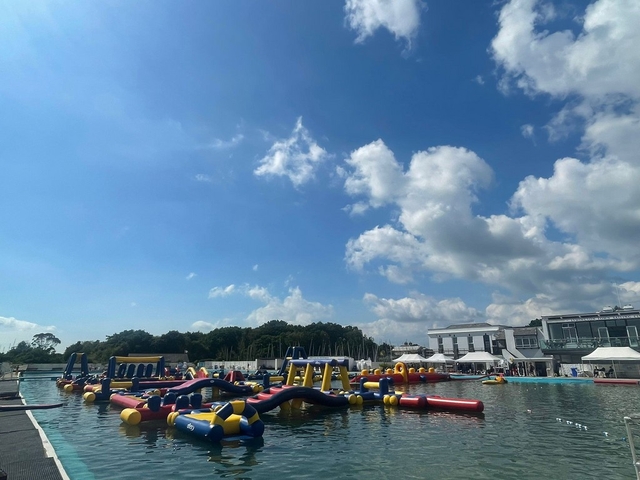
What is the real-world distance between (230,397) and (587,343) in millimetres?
47513

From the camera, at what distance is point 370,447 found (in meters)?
16.2

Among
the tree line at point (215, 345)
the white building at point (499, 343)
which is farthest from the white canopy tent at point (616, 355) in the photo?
the tree line at point (215, 345)

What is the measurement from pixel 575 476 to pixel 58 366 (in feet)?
352

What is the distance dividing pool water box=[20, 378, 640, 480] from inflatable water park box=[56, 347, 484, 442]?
2.23 feet

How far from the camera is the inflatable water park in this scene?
17578 mm

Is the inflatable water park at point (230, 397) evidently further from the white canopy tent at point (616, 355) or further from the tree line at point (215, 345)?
the tree line at point (215, 345)

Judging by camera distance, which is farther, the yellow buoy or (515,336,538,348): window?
(515,336,538,348): window

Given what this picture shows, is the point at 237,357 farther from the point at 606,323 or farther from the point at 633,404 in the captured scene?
the point at 633,404

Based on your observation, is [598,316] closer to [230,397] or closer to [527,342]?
[527,342]

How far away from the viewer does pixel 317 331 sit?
11688cm

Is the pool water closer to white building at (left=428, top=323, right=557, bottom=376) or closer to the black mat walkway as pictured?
the black mat walkway

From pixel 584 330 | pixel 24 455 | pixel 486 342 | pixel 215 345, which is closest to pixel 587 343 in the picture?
pixel 584 330

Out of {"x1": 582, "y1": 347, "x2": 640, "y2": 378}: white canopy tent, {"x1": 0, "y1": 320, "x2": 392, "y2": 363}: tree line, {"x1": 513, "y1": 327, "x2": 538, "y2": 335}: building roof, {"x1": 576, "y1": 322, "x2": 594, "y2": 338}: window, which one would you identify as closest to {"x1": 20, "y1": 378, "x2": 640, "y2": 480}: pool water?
{"x1": 582, "y1": 347, "x2": 640, "y2": 378}: white canopy tent

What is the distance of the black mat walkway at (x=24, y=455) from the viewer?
10602mm
